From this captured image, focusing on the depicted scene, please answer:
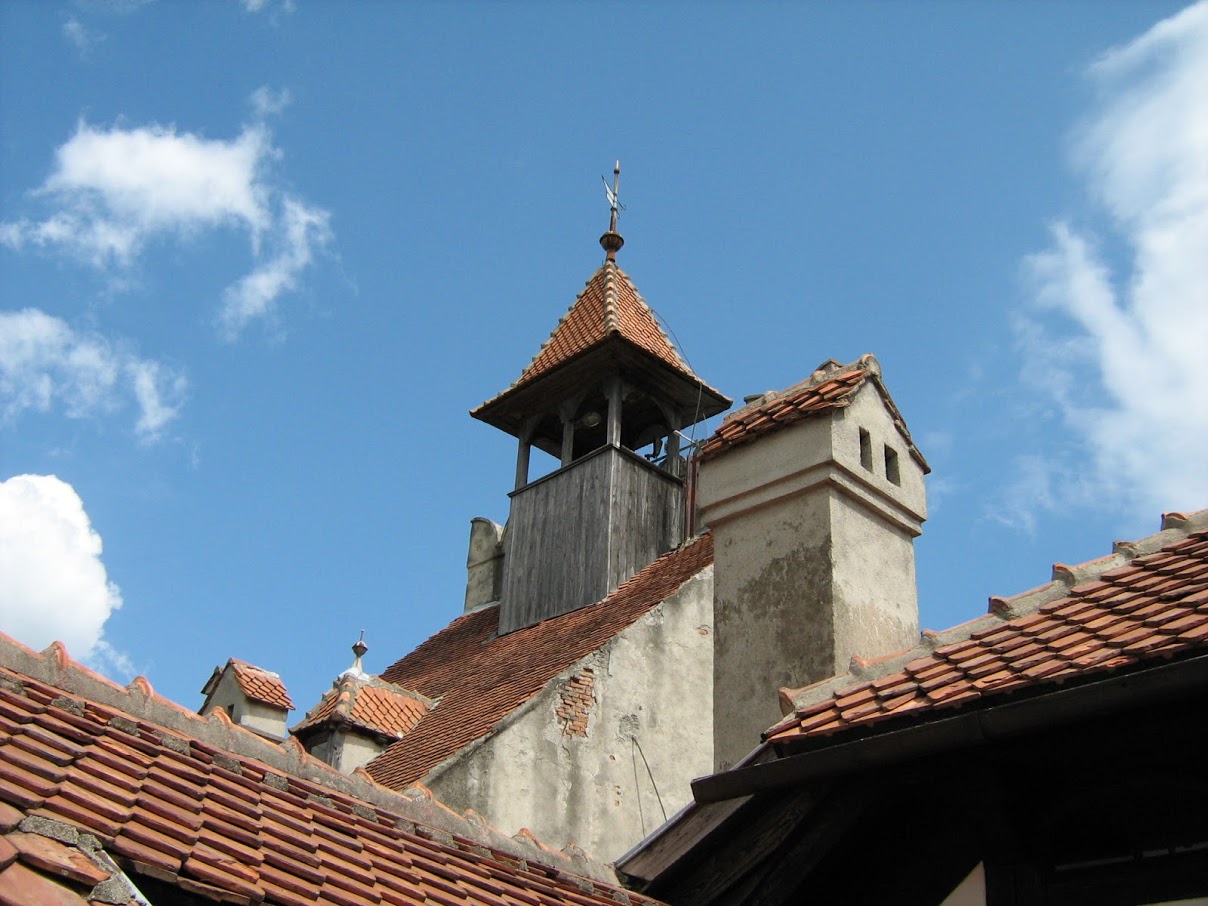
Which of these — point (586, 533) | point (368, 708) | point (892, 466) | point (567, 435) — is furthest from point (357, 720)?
point (892, 466)

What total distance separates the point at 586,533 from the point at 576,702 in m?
4.93

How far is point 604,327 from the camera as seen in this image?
17.9 m

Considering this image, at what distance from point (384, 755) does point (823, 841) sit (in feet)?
32.6

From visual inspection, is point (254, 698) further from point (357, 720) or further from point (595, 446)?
point (595, 446)

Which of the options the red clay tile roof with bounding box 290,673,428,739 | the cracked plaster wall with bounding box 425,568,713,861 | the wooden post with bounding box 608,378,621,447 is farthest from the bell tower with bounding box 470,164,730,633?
the cracked plaster wall with bounding box 425,568,713,861

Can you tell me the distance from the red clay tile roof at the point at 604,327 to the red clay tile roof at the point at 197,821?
Result: 41.9ft

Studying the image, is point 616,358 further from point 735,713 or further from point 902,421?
point 735,713

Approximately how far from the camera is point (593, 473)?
17156mm

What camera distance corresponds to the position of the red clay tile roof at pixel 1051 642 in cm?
418

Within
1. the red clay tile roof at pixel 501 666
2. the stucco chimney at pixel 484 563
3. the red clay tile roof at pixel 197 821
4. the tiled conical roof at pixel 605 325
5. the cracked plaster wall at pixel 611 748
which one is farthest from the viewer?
the stucco chimney at pixel 484 563

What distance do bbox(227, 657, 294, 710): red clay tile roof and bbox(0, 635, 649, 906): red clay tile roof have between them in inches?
433

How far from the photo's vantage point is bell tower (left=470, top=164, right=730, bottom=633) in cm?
1675

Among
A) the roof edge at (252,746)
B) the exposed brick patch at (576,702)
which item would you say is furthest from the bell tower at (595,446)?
the roof edge at (252,746)

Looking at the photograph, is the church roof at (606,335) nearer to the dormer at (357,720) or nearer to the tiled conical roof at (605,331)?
the tiled conical roof at (605,331)
